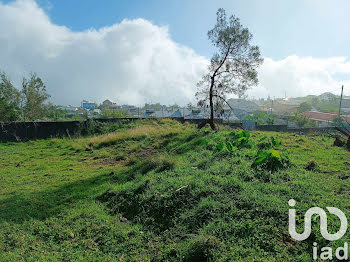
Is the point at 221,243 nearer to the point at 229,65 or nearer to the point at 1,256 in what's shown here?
the point at 1,256

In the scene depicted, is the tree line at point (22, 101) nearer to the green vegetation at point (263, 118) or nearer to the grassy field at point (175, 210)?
the grassy field at point (175, 210)

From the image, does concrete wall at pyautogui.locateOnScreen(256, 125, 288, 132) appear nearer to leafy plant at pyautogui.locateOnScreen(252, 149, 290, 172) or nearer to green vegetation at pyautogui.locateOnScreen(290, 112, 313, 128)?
green vegetation at pyautogui.locateOnScreen(290, 112, 313, 128)

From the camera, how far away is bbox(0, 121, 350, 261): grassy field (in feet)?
9.18

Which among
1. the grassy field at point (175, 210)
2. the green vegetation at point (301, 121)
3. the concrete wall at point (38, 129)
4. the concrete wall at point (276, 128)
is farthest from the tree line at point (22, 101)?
the green vegetation at point (301, 121)

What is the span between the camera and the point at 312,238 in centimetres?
262

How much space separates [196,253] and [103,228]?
5.47 ft

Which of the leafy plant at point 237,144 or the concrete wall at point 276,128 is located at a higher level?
the leafy plant at point 237,144

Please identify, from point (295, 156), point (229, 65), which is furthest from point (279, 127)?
point (295, 156)
